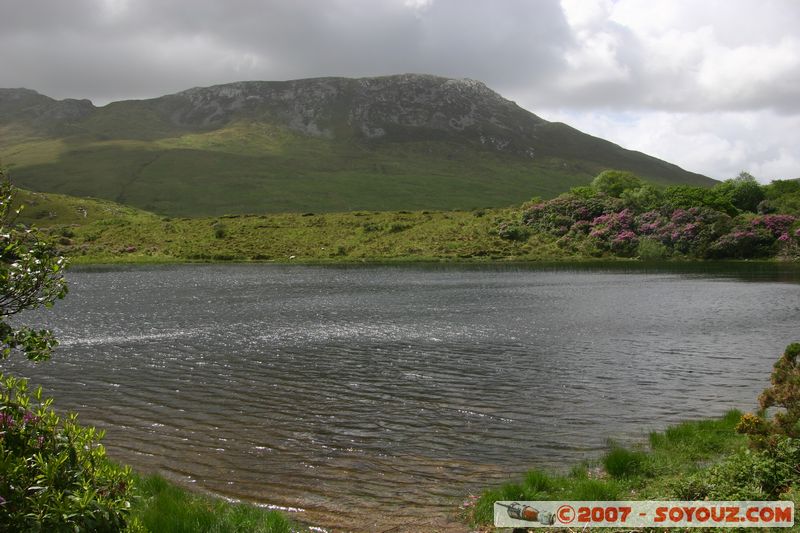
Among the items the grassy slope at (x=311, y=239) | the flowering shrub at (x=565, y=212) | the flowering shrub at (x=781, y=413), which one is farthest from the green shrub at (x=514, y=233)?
the flowering shrub at (x=781, y=413)

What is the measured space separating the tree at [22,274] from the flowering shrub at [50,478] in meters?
0.96

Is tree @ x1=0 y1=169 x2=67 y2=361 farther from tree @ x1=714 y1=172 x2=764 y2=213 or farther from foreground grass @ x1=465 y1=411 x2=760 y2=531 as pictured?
tree @ x1=714 y1=172 x2=764 y2=213

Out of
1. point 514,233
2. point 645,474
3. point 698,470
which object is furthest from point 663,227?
point 698,470

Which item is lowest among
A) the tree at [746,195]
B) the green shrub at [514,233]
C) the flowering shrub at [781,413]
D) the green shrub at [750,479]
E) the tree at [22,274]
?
the green shrub at [750,479]

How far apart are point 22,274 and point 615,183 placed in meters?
185

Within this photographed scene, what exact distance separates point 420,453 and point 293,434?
5.06 m

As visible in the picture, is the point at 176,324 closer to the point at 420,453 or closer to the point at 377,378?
the point at 377,378

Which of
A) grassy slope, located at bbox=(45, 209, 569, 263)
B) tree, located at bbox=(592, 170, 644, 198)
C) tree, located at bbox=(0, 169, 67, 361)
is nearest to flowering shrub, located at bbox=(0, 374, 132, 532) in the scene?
tree, located at bbox=(0, 169, 67, 361)

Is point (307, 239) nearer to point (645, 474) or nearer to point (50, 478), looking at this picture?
point (645, 474)

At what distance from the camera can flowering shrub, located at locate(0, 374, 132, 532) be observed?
6988 mm

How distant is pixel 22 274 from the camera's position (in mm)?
8844

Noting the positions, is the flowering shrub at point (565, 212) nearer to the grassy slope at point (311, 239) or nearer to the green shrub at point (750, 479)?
the grassy slope at point (311, 239)

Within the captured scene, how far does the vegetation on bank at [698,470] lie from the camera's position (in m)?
12.7

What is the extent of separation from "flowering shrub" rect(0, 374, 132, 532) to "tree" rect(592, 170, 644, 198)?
175449mm
